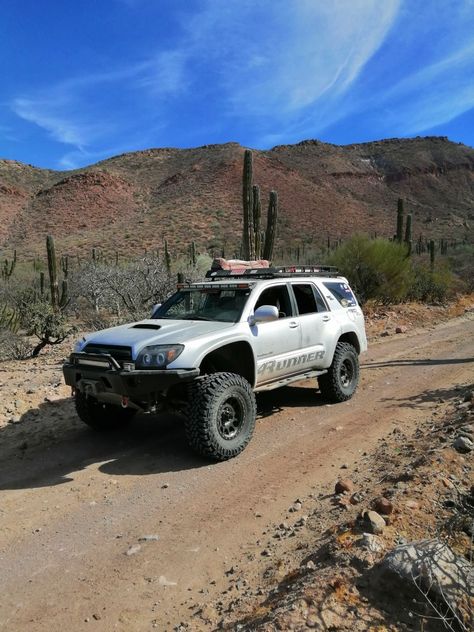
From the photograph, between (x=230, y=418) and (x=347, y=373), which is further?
(x=347, y=373)

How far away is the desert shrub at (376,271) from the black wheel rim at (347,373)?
10269mm

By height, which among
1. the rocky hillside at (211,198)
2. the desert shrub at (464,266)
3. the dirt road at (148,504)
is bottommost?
the dirt road at (148,504)

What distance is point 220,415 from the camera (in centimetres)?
518

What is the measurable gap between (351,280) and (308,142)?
257 ft

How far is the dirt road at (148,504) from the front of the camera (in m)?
3.21

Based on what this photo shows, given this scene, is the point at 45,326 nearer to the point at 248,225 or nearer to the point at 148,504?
the point at 248,225

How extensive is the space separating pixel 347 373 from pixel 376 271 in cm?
1072

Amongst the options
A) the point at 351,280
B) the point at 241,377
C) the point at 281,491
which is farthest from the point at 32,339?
the point at 281,491

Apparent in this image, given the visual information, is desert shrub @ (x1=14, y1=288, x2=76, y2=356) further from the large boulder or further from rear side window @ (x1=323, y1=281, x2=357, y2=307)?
the large boulder

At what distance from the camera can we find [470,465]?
14.5 ft

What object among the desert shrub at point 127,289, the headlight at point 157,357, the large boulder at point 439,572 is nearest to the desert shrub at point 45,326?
the desert shrub at point 127,289

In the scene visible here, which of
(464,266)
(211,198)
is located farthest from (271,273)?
(211,198)

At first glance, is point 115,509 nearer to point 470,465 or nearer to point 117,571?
point 117,571

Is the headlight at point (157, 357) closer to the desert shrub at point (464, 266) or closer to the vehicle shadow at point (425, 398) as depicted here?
the vehicle shadow at point (425, 398)
